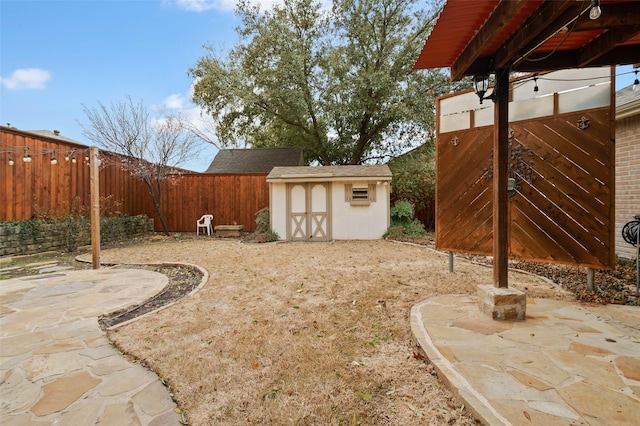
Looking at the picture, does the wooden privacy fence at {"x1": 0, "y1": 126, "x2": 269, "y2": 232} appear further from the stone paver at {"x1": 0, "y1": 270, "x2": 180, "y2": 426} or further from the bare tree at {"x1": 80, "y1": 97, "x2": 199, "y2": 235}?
the stone paver at {"x1": 0, "y1": 270, "x2": 180, "y2": 426}

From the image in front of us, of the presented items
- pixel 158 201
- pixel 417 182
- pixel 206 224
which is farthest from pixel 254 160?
pixel 417 182

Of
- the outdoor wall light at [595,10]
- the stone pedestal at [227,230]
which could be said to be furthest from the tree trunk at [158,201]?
the outdoor wall light at [595,10]

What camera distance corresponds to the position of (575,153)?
336 cm

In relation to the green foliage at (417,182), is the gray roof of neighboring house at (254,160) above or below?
above

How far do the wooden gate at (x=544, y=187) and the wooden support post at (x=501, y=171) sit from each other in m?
0.67

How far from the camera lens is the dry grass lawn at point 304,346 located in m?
1.64

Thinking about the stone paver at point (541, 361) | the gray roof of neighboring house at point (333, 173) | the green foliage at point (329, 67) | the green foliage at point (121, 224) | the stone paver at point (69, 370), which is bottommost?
the stone paver at point (69, 370)

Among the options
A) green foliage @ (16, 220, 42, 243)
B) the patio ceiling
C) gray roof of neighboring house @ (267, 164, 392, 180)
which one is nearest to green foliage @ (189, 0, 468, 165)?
gray roof of neighboring house @ (267, 164, 392, 180)

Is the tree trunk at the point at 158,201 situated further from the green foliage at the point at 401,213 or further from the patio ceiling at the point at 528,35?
the patio ceiling at the point at 528,35

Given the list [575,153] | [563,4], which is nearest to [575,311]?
[575,153]

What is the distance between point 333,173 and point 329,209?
112 cm

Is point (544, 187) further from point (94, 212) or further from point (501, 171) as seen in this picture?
point (94, 212)

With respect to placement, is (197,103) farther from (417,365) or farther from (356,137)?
(417,365)

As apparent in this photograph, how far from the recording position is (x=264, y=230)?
9.39 m
